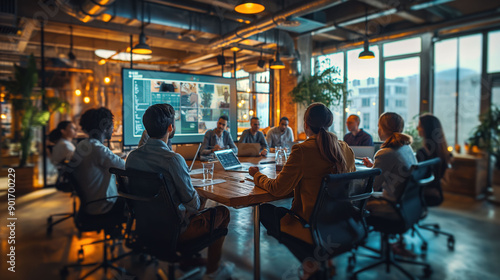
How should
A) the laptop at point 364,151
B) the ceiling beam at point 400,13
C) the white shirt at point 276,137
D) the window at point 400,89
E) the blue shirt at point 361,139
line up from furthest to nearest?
the window at point 400,89, the white shirt at point 276,137, the ceiling beam at point 400,13, the blue shirt at point 361,139, the laptop at point 364,151

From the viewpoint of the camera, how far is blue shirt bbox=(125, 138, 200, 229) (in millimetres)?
1808

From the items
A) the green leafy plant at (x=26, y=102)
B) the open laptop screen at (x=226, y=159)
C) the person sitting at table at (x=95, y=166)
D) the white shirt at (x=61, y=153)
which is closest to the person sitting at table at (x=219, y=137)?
the open laptop screen at (x=226, y=159)

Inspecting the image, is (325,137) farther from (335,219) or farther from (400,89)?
(400,89)

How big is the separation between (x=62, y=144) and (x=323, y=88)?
5.23 m

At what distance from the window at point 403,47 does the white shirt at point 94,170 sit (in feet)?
22.9

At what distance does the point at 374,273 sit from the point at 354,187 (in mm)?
1241

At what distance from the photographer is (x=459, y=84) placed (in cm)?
648

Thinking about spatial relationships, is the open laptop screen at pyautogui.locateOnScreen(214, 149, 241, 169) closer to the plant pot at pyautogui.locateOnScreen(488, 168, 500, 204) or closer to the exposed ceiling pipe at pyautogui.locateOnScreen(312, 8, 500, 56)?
the plant pot at pyautogui.locateOnScreen(488, 168, 500, 204)

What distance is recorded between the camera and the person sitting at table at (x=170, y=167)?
1.81 meters

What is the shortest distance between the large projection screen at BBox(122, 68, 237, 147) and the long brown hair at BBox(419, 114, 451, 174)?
8.24 ft

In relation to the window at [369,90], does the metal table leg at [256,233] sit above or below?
below

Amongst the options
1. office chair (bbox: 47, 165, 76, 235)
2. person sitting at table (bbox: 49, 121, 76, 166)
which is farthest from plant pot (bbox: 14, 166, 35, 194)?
person sitting at table (bbox: 49, 121, 76, 166)

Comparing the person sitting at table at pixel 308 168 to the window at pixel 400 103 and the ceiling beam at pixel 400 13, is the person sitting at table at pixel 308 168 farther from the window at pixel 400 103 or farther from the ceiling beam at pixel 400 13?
the window at pixel 400 103

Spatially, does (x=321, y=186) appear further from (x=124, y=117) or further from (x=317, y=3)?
(x=317, y=3)
